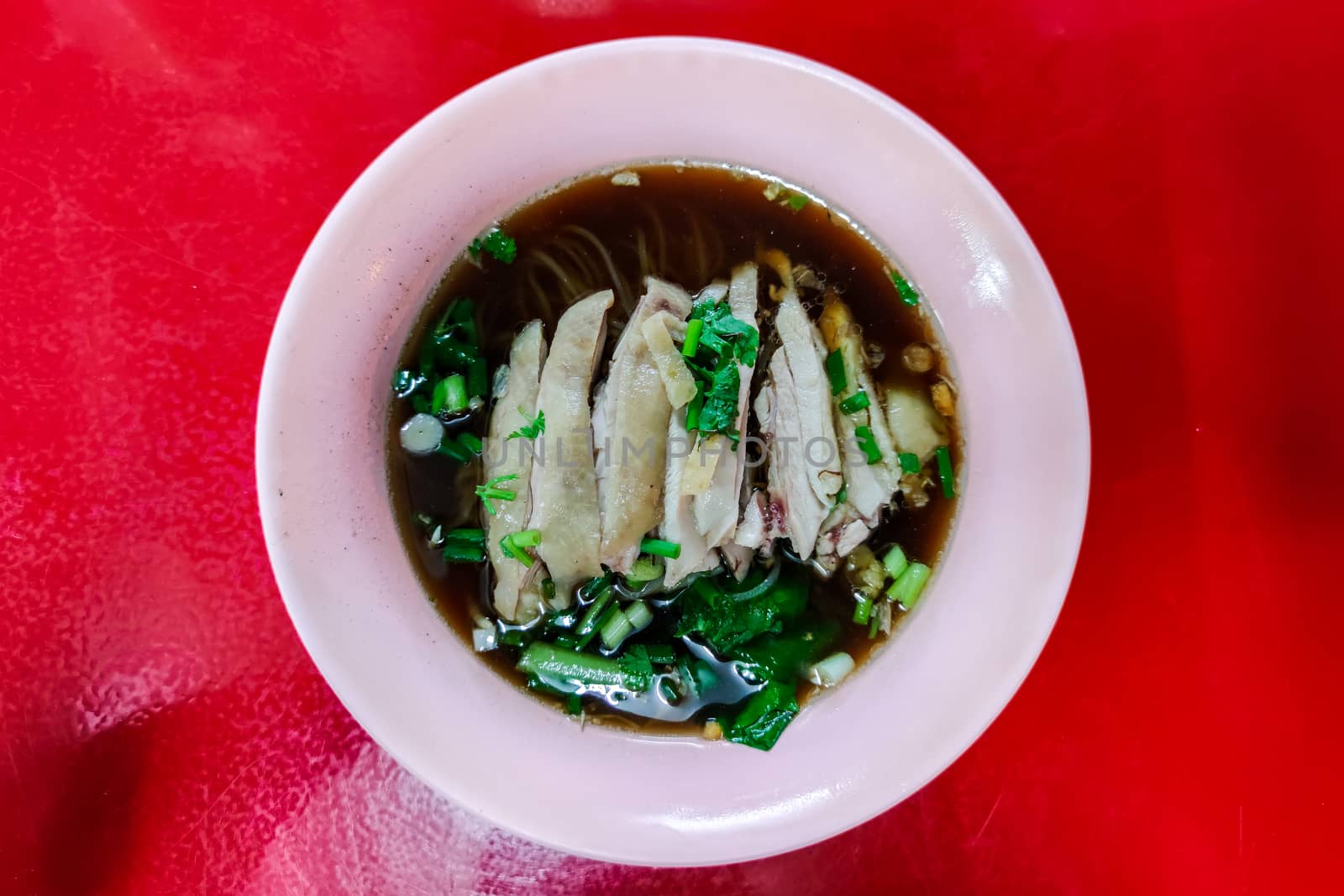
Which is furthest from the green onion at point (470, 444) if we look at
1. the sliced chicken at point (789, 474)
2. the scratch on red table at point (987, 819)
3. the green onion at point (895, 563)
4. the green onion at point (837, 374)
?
the scratch on red table at point (987, 819)

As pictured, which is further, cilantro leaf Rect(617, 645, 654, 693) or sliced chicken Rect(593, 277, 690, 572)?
cilantro leaf Rect(617, 645, 654, 693)

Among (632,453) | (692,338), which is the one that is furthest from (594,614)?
(692,338)

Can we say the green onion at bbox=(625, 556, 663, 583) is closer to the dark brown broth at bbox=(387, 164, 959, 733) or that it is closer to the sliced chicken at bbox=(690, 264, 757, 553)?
the sliced chicken at bbox=(690, 264, 757, 553)

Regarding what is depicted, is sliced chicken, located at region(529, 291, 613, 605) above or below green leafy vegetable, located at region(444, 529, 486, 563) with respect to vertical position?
above

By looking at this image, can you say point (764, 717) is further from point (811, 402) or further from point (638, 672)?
point (811, 402)

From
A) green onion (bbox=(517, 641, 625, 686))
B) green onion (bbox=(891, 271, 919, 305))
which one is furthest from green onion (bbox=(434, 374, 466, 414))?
green onion (bbox=(891, 271, 919, 305))

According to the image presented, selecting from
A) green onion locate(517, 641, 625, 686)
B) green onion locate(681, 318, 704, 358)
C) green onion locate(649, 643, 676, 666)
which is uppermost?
green onion locate(681, 318, 704, 358)

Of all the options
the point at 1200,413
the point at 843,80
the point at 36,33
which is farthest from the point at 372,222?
the point at 1200,413

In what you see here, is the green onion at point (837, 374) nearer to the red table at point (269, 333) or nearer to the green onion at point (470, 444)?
the red table at point (269, 333)
